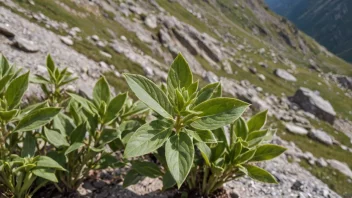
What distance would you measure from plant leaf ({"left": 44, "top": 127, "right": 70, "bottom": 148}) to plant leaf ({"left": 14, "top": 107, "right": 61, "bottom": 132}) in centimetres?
39

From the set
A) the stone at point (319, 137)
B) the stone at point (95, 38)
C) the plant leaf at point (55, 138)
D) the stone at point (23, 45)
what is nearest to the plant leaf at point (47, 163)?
the plant leaf at point (55, 138)

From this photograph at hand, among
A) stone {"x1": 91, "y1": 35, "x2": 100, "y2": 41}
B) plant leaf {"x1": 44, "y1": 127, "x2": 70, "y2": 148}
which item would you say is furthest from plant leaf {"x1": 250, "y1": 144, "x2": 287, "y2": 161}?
stone {"x1": 91, "y1": 35, "x2": 100, "y2": 41}

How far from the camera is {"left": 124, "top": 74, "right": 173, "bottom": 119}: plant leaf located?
3.85 meters

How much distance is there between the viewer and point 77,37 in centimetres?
2920

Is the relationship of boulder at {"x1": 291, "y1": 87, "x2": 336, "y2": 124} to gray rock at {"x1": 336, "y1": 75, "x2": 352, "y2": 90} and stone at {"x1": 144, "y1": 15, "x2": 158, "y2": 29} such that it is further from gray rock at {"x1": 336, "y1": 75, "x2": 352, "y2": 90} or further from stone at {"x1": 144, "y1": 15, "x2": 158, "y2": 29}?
gray rock at {"x1": 336, "y1": 75, "x2": 352, "y2": 90}

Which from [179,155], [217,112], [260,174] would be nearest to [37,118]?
[179,155]

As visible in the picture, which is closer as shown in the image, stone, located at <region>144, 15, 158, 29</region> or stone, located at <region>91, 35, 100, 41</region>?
stone, located at <region>91, 35, 100, 41</region>

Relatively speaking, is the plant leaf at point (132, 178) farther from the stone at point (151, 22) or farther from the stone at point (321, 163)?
the stone at point (151, 22)

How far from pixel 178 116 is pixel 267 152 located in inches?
68.1

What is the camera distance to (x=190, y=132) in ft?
13.3

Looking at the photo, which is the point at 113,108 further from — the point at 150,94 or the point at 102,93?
the point at 150,94

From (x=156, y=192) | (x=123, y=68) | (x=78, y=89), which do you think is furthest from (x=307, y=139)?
(x=156, y=192)

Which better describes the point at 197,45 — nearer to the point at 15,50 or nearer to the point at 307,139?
the point at 307,139

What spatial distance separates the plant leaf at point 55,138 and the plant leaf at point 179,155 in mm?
2085
